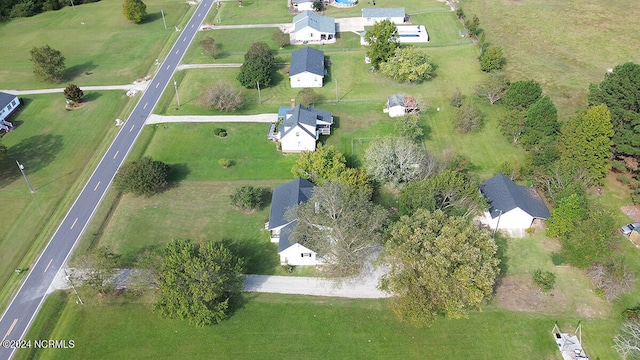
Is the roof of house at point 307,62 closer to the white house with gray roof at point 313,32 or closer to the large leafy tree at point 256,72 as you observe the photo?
the large leafy tree at point 256,72

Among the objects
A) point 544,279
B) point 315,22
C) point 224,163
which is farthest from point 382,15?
point 544,279

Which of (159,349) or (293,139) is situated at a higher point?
(293,139)

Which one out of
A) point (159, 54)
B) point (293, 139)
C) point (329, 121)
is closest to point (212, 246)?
point (293, 139)

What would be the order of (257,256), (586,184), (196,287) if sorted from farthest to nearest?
(586,184) → (257,256) → (196,287)

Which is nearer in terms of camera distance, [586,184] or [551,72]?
[586,184]

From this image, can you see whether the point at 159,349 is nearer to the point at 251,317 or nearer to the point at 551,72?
the point at 251,317

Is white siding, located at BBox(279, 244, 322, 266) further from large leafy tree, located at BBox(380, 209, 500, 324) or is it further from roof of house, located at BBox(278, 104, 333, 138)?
roof of house, located at BBox(278, 104, 333, 138)
